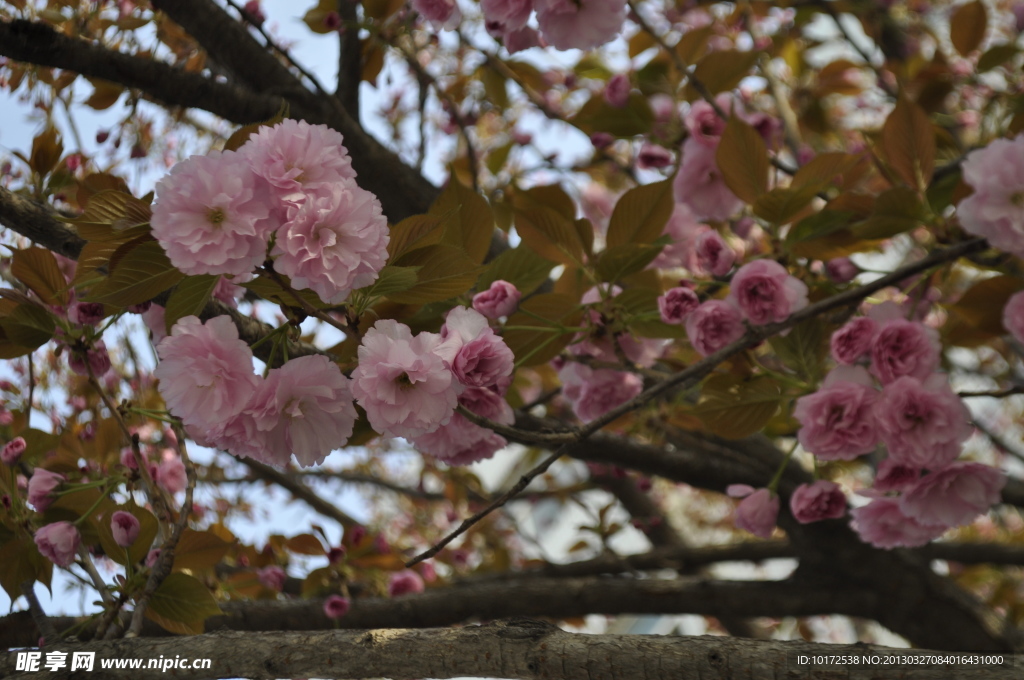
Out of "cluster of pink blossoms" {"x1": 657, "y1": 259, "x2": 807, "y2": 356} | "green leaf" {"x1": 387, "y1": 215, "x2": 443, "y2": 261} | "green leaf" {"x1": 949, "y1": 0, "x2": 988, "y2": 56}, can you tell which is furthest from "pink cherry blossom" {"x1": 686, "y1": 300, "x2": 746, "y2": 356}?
"green leaf" {"x1": 949, "y1": 0, "x2": 988, "y2": 56}

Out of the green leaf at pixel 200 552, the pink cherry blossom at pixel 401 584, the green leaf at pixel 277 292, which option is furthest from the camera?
the pink cherry blossom at pixel 401 584

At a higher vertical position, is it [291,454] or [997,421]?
[997,421]

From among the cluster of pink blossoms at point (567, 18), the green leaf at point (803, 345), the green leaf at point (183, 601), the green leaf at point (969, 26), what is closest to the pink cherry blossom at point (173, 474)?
the green leaf at point (183, 601)

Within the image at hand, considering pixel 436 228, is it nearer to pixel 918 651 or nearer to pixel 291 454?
pixel 291 454

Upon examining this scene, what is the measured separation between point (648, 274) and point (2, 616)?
120 cm

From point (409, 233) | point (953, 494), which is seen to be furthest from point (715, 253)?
point (409, 233)

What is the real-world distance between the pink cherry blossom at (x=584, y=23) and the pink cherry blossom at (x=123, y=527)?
2.86ft

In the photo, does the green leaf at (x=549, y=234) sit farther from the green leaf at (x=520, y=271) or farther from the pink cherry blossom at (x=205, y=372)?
the pink cherry blossom at (x=205, y=372)

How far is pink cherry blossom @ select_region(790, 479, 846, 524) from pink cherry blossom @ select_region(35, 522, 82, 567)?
1.03 metres

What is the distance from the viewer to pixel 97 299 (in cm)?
64

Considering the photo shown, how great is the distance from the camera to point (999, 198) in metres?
0.88

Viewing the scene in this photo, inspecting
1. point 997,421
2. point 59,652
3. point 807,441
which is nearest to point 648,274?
point 807,441

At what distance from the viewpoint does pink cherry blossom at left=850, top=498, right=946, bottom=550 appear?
102 centimetres

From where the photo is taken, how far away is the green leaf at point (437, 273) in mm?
743
